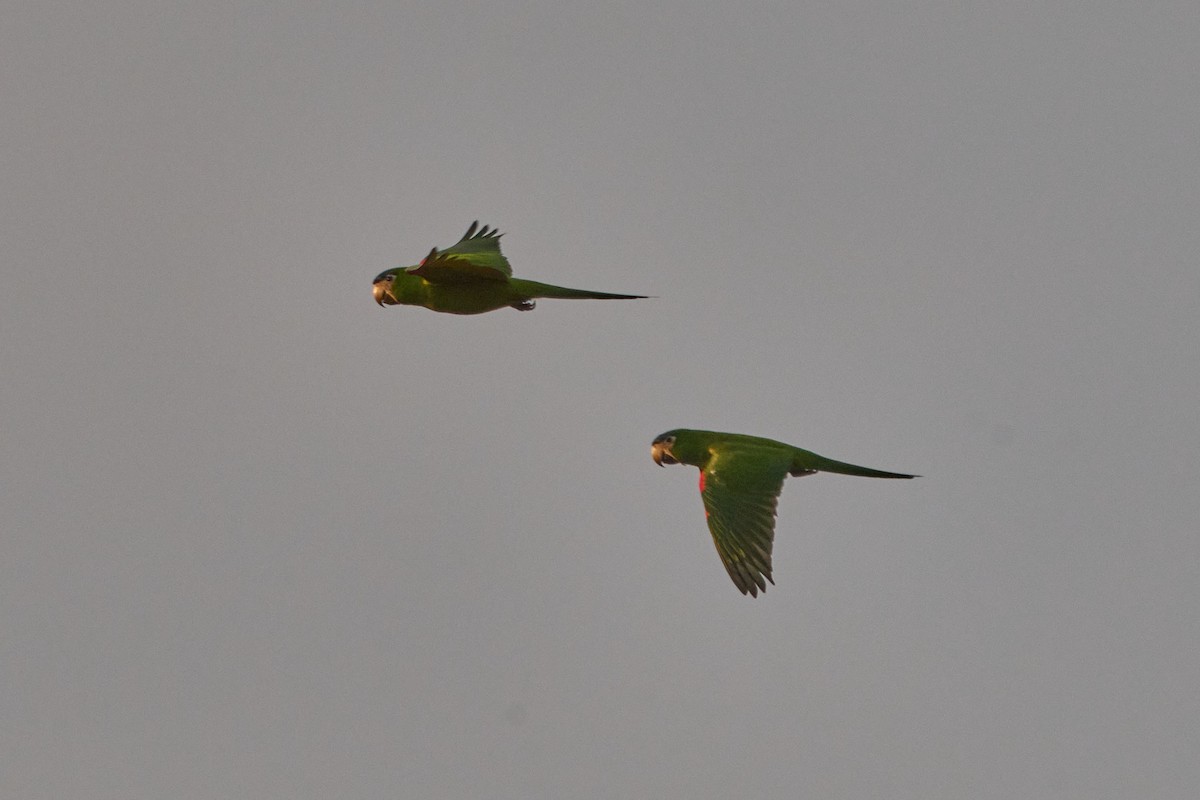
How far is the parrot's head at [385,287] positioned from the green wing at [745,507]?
4165 mm

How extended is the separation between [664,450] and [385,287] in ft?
12.7

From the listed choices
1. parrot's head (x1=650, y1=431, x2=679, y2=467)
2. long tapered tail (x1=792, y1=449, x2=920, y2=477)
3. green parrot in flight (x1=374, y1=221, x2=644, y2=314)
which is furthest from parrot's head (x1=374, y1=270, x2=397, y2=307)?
long tapered tail (x1=792, y1=449, x2=920, y2=477)

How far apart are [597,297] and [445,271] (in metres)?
1.73

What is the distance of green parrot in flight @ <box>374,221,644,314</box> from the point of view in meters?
18.1

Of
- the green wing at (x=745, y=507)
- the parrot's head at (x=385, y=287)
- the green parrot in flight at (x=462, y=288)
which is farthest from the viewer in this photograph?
Answer: the parrot's head at (x=385, y=287)

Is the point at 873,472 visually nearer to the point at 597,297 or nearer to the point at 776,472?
the point at 776,472

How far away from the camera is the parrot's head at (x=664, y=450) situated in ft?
64.3

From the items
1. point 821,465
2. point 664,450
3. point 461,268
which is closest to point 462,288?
point 461,268

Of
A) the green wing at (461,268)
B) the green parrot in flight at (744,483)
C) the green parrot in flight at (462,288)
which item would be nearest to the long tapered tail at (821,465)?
the green parrot in flight at (744,483)

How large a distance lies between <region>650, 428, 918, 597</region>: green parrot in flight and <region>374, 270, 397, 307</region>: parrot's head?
379cm

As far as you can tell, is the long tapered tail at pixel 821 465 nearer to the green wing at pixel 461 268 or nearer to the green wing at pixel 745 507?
the green wing at pixel 745 507

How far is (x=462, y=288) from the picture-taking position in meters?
18.5

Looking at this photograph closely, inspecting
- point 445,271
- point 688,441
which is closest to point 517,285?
point 445,271

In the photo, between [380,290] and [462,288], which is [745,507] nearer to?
[462,288]
